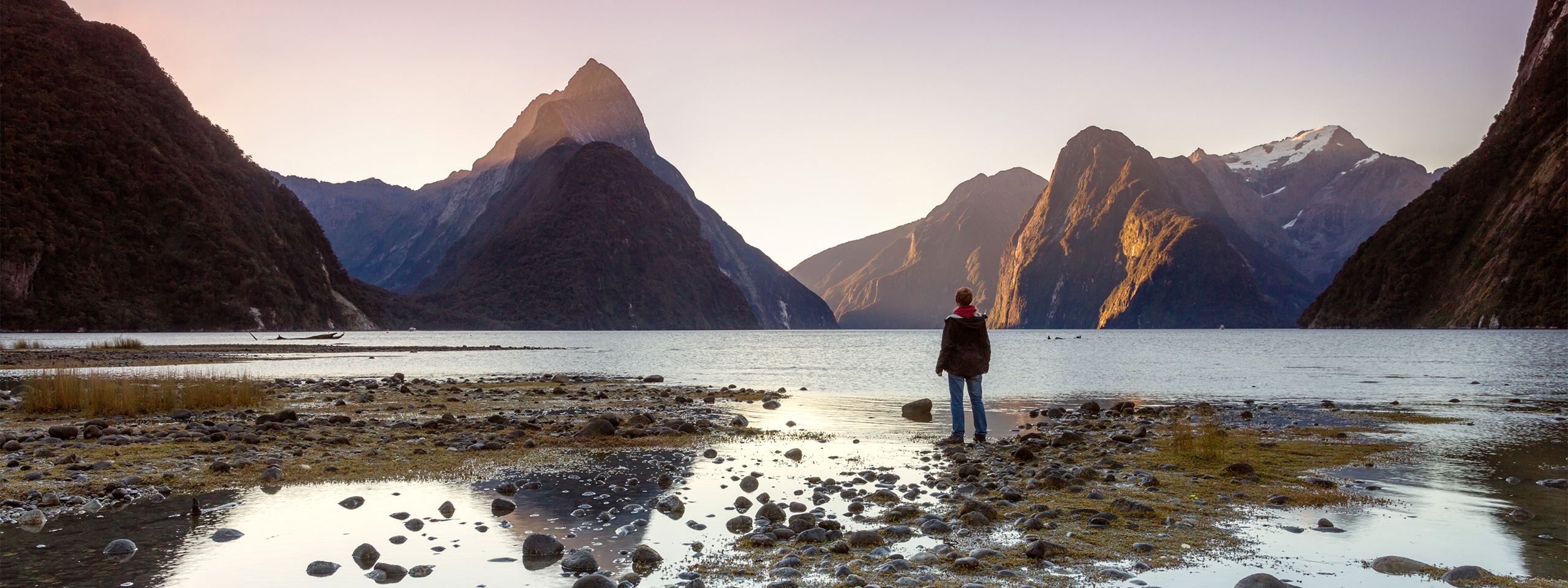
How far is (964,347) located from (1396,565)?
32.3ft

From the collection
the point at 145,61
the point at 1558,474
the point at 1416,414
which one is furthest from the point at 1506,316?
the point at 145,61

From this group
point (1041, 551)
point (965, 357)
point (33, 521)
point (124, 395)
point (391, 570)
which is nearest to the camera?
point (391, 570)

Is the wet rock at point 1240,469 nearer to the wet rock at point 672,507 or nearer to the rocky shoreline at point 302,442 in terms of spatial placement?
the wet rock at point 672,507

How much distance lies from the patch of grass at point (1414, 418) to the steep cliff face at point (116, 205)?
14509cm

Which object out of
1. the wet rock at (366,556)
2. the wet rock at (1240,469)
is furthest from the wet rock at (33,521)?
the wet rock at (1240,469)

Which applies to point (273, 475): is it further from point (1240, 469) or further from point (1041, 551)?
point (1240, 469)

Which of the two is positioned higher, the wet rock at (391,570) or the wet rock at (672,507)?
the wet rock at (391,570)

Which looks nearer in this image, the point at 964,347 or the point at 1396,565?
the point at 1396,565

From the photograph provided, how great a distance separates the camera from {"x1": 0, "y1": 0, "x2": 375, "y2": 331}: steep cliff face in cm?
11850

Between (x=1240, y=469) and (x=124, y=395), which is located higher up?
(x=124, y=395)

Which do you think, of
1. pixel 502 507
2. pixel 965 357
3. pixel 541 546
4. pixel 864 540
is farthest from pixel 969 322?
pixel 541 546

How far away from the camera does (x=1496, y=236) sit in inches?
5492

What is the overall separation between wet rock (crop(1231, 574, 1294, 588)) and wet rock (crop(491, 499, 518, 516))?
24.2 feet

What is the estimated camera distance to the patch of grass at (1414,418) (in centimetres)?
2131
